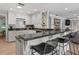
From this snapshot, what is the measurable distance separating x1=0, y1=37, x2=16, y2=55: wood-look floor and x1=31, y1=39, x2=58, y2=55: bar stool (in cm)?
34

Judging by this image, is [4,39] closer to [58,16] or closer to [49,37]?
[49,37]

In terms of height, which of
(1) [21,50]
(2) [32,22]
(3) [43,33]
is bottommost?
(1) [21,50]

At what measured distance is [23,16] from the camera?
1773mm

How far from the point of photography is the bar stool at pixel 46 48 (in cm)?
175

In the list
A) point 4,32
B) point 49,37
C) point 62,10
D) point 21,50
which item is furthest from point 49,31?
point 4,32

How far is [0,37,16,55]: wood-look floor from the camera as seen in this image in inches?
66.5

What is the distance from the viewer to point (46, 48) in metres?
1.78

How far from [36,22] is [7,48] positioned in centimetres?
70

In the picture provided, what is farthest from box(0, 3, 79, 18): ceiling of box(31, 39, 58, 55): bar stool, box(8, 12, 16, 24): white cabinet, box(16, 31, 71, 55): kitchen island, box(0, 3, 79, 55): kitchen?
box(31, 39, 58, 55): bar stool

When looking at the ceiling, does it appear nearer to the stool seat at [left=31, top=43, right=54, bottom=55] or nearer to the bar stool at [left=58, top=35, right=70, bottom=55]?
the bar stool at [left=58, top=35, right=70, bottom=55]

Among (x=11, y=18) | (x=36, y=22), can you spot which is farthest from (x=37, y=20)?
(x=11, y=18)

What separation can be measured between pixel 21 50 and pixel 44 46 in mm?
421

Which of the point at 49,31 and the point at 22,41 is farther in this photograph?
the point at 49,31

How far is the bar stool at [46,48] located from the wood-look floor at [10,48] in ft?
0.95
